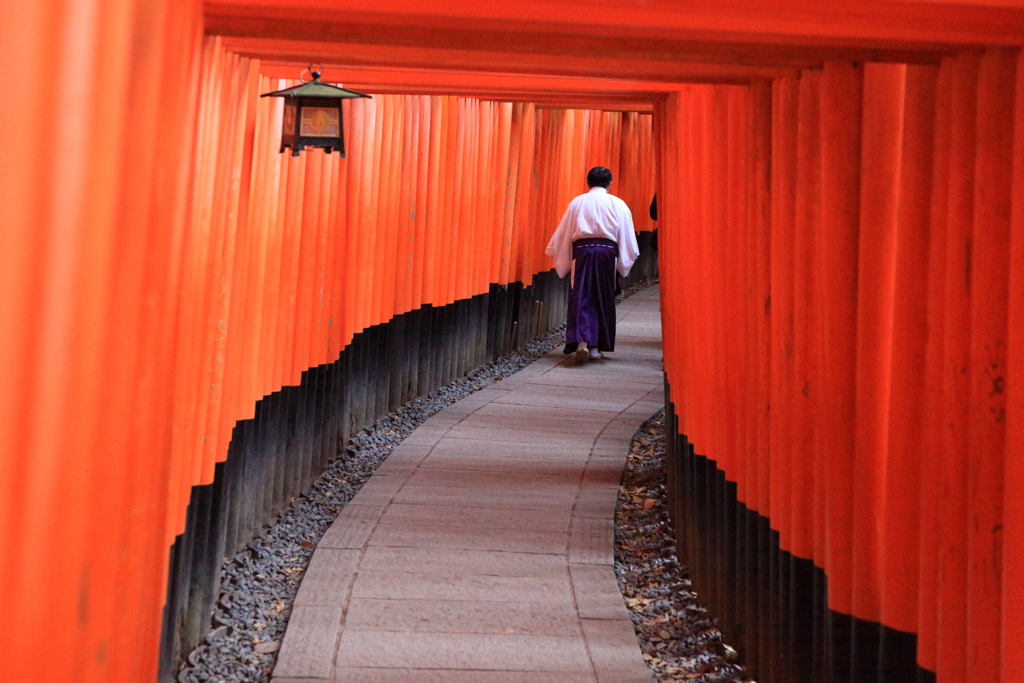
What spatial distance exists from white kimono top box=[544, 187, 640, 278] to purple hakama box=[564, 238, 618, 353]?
0.08 meters

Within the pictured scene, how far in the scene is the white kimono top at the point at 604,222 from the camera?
1119 centimetres

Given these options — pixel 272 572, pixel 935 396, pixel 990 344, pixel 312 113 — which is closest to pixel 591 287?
pixel 272 572

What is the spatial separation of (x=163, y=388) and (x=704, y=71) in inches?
79.7

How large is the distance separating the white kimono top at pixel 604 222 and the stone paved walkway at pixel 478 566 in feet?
7.94

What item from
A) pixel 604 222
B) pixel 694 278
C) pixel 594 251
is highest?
pixel 604 222

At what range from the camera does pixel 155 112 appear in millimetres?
2160

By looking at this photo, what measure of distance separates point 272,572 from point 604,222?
21.3 ft

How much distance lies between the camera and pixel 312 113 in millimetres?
4195

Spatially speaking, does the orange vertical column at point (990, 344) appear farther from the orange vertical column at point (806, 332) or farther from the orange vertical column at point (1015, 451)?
the orange vertical column at point (806, 332)

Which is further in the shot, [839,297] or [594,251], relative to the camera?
[594,251]

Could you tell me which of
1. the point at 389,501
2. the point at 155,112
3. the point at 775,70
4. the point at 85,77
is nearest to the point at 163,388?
the point at 155,112

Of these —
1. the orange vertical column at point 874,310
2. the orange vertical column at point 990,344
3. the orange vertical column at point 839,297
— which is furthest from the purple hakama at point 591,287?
the orange vertical column at point 990,344

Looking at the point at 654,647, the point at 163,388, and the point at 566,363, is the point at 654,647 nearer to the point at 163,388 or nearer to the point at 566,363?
the point at 163,388

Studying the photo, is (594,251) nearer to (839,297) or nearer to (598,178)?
(598,178)
